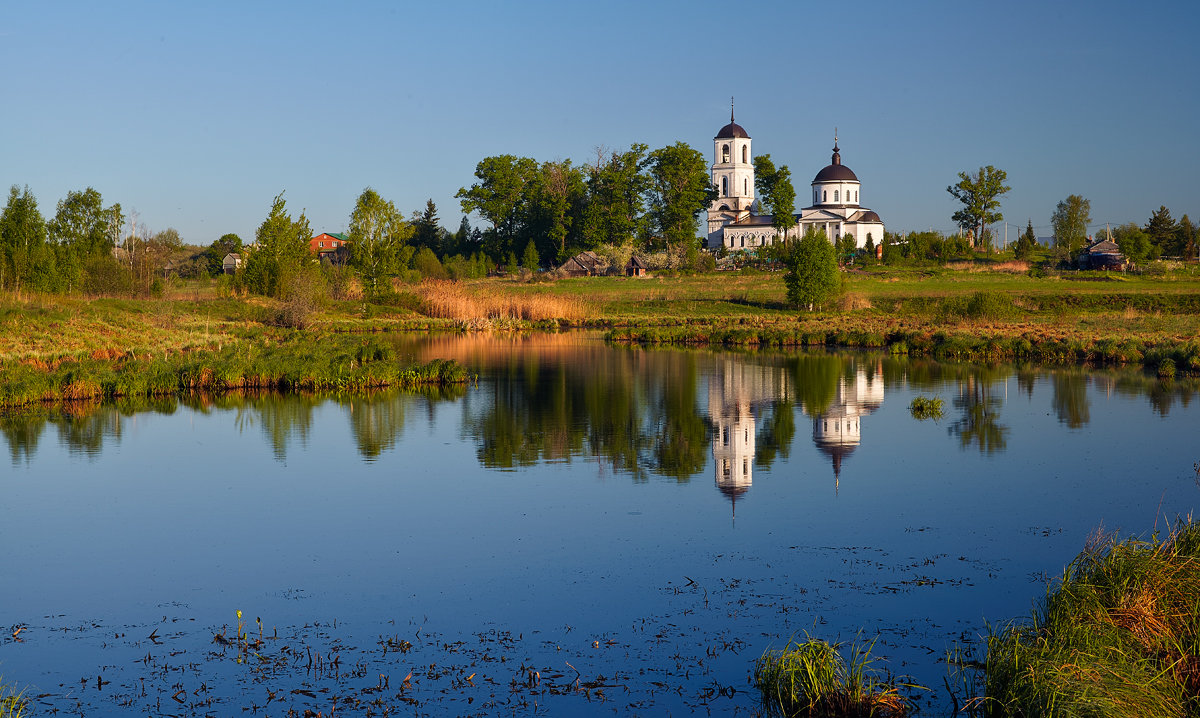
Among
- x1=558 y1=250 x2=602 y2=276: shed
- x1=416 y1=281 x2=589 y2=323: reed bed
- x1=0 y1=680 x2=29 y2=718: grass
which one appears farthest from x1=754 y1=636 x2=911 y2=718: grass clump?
x1=558 y1=250 x2=602 y2=276: shed

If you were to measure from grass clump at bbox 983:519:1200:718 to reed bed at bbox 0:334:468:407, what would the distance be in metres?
21.7

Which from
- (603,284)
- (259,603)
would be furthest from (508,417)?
(603,284)

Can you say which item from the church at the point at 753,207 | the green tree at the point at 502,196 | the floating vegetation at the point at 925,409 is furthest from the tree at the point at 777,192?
the floating vegetation at the point at 925,409

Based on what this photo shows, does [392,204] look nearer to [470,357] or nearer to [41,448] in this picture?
[470,357]

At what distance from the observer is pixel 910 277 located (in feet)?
241

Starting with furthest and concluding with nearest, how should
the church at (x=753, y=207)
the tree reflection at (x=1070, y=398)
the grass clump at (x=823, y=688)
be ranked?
the church at (x=753, y=207), the tree reflection at (x=1070, y=398), the grass clump at (x=823, y=688)

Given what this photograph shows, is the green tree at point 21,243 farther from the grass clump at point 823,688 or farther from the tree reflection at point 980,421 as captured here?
the grass clump at point 823,688

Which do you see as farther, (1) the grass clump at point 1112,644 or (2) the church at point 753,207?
(2) the church at point 753,207

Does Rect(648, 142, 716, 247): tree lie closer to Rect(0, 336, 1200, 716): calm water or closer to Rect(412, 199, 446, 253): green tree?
Rect(412, 199, 446, 253): green tree

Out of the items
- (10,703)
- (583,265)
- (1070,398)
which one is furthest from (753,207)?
(10,703)

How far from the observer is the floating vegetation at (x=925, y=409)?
2327 cm

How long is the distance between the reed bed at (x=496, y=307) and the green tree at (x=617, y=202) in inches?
1383

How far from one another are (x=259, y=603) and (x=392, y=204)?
2259 inches

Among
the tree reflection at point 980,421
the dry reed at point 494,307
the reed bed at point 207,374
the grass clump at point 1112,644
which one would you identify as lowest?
the tree reflection at point 980,421
